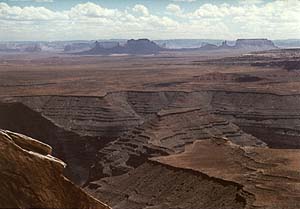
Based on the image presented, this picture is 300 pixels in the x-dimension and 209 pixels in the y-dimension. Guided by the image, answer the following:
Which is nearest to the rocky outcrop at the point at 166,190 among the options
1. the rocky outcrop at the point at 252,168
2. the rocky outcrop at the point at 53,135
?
the rocky outcrop at the point at 252,168

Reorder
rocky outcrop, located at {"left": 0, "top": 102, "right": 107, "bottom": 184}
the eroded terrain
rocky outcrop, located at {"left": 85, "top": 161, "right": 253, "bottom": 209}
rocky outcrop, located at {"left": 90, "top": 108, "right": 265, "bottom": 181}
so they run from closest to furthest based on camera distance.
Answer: rocky outcrop, located at {"left": 85, "top": 161, "right": 253, "bottom": 209}, the eroded terrain, rocky outcrop, located at {"left": 90, "top": 108, "right": 265, "bottom": 181}, rocky outcrop, located at {"left": 0, "top": 102, "right": 107, "bottom": 184}

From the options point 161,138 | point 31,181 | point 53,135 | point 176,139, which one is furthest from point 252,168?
point 53,135

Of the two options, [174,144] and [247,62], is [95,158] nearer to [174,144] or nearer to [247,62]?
[174,144]

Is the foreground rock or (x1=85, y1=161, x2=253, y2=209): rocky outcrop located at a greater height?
the foreground rock

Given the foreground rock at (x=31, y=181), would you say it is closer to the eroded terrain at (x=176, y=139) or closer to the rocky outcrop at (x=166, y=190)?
the eroded terrain at (x=176, y=139)

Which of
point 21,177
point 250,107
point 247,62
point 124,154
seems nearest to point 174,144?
point 124,154

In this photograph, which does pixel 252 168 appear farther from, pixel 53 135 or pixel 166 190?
pixel 53 135

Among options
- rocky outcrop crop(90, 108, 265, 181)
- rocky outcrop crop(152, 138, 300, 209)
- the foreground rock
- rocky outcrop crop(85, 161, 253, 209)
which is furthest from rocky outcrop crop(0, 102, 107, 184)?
the foreground rock

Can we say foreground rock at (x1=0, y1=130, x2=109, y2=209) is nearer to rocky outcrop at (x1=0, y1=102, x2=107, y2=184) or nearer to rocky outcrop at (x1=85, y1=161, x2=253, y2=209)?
rocky outcrop at (x1=85, y1=161, x2=253, y2=209)
